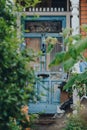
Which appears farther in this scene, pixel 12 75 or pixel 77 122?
pixel 77 122

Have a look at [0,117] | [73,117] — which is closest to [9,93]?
[0,117]

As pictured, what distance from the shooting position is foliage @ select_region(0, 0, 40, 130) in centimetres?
599

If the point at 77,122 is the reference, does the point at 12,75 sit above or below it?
above

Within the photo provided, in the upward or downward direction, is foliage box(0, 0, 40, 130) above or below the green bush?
above

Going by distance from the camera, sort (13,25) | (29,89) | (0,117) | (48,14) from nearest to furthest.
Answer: (0,117), (29,89), (13,25), (48,14)

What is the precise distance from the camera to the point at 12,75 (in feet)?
20.6

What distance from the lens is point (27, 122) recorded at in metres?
6.47

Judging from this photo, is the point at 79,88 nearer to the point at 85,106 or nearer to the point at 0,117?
the point at 85,106

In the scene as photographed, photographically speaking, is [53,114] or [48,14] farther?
[48,14]

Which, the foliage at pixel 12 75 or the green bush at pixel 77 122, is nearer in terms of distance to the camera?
the foliage at pixel 12 75

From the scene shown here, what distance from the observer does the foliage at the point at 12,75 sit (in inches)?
Result: 236

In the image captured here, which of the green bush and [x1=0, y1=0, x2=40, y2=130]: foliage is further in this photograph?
the green bush

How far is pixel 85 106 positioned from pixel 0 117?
5.36 metres

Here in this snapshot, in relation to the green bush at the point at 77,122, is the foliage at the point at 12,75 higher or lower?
higher
